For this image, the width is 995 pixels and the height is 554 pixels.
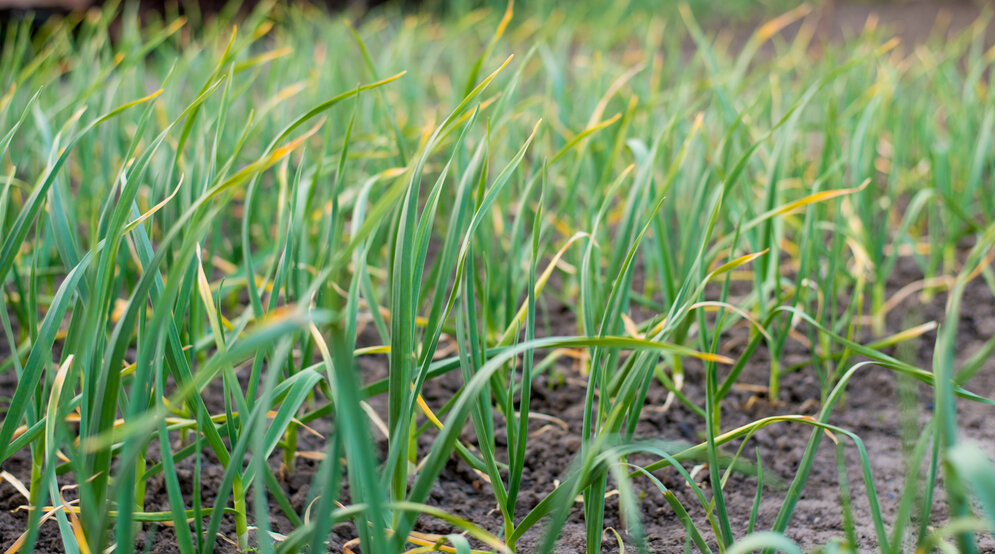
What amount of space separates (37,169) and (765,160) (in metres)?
1.37

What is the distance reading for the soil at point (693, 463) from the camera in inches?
35.5

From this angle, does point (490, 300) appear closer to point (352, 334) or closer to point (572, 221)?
point (572, 221)

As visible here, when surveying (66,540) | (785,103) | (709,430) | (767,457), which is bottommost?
(767,457)

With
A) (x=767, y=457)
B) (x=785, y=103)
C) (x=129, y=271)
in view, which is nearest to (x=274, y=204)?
(x=129, y=271)

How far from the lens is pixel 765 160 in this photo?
1.47 m

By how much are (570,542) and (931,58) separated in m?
1.88

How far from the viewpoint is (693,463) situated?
1.05 m

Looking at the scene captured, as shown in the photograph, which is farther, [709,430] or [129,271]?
[129,271]

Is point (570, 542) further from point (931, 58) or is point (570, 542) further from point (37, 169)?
point (931, 58)

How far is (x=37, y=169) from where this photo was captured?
1551mm

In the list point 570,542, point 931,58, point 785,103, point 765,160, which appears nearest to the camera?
point 570,542

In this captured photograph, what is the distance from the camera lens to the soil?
90 cm

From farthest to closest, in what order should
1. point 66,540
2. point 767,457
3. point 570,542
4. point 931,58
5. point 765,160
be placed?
point 931,58, point 765,160, point 767,457, point 570,542, point 66,540

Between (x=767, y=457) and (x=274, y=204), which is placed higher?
(x=274, y=204)
